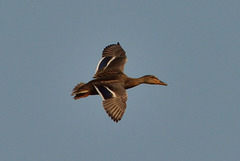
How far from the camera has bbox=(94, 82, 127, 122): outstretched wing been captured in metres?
14.3

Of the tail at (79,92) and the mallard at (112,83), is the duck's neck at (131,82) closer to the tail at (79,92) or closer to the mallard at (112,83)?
the mallard at (112,83)

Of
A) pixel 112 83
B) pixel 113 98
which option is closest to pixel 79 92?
pixel 112 83

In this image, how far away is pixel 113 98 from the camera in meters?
14.9

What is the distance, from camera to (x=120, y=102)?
48.6 feet

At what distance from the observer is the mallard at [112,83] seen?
1462 cm

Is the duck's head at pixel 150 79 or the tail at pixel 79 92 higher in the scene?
the duck's head at pixel 150 79

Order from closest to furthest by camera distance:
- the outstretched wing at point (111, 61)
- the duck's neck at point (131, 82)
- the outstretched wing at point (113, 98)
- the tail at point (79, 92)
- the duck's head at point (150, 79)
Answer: the outstretched wing at point (113, 98), the tail at point (79, 92), the duck's neck at point (131, 82), the outstretched wing at point (111, 61), the duck's head at point (150, 79)

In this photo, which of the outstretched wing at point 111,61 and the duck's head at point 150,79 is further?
the duck's head at point 150,79

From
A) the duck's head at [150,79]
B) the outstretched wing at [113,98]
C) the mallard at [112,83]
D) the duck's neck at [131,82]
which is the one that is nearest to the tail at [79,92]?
the mallard at [112,83]

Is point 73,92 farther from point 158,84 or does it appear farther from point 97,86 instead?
Result: point 158,84

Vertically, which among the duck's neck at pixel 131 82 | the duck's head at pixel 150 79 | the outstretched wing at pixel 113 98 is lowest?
the outstretched wing at pixel 113 98

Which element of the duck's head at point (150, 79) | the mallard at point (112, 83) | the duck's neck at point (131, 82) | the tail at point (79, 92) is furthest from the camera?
the duck's head at point (150, 79)

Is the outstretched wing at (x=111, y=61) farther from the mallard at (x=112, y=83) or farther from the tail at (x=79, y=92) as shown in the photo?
the tail at (x=79, y=92)

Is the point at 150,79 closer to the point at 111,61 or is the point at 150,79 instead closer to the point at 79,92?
the point at 111,61
